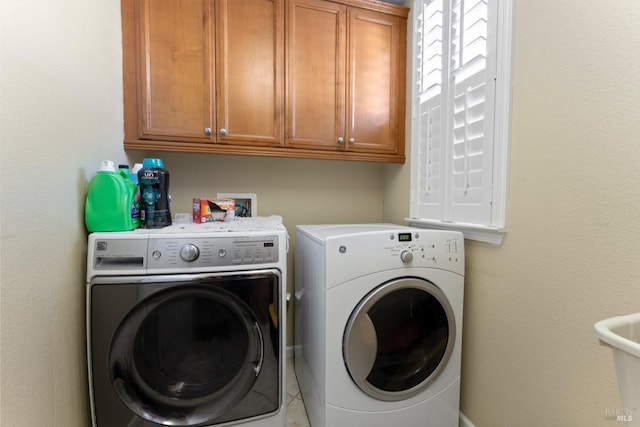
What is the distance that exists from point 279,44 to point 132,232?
1225 millimetres

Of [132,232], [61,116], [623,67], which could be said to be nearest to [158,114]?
[61,116]

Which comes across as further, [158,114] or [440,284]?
[158,114]

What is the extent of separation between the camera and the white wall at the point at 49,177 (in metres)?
0.64

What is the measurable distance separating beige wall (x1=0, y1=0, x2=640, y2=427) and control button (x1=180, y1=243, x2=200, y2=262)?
1.18ft

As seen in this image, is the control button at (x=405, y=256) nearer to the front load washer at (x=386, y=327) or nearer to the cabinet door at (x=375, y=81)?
the front load washer at (x=386, y=327)

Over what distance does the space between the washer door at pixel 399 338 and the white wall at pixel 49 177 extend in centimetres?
96

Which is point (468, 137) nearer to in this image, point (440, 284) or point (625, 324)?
point (440, 284)

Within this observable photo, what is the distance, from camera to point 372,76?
1617 mm

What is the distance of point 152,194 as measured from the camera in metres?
1.09

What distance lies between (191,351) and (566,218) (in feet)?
4.61

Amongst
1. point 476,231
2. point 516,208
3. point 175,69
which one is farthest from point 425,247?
point 175,69

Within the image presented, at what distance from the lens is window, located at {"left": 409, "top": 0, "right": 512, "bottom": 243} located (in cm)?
105

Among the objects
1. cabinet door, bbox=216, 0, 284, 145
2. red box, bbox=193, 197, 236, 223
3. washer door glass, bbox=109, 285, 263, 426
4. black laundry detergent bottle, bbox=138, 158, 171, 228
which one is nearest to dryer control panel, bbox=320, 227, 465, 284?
washer door glass, bbox=109, 285, 263, 426

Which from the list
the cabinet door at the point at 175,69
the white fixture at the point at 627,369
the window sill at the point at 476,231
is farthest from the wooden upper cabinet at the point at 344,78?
the white fixture at the point at 627,369
